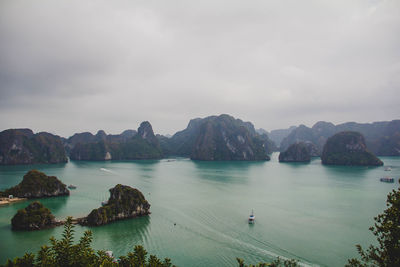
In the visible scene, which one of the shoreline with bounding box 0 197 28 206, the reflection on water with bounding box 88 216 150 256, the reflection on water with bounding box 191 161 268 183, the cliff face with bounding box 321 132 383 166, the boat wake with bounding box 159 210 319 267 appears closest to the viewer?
the boat wake with bounding box 159 210 319 267

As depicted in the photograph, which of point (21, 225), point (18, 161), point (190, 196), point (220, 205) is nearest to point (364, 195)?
point (220, 205)

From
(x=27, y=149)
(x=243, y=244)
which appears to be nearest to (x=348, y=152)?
(x=243, y=244)

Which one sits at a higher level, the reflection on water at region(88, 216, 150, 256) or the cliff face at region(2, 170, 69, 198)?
the cliff face at region(2, 170, 69, 198)

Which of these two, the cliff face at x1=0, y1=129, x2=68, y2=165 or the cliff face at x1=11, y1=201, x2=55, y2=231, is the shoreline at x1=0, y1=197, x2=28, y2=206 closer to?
the cliff face at x1=11, y1=201, x2=55, y2=231

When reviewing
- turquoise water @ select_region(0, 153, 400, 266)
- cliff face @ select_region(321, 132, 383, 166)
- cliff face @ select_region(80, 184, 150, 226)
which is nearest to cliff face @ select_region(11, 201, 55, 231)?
turquoise water @ select_region(0, 153, 400, 266)

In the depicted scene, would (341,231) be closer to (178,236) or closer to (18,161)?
(178,236)

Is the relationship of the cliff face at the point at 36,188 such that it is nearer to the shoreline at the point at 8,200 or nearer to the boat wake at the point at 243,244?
the shoreline at the point at 8,200

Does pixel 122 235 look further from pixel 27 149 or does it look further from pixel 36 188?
pixel 27 149
